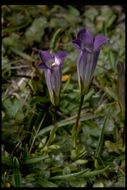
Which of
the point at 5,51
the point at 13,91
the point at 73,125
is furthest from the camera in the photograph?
the point at 5,51

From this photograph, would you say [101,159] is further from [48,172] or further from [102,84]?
[102,84]

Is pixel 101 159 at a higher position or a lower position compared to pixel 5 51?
lower

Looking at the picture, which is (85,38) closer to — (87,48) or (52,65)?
(87,48)

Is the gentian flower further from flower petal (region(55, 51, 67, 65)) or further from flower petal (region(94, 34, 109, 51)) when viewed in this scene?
flower petal (region(94, 34, 109, 51))

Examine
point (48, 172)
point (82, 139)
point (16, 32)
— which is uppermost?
point (16, 32)

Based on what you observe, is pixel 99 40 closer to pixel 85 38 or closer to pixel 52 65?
pixel 85 38

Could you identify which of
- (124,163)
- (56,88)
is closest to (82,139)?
(124,163)

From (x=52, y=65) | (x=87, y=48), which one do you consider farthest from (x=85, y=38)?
(x=52, y=65)

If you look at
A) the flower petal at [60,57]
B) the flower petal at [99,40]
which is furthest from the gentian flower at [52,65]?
the flower petal at [99,40]

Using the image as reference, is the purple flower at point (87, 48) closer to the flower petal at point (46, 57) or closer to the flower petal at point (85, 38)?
the flower petal at point (85, 38)
